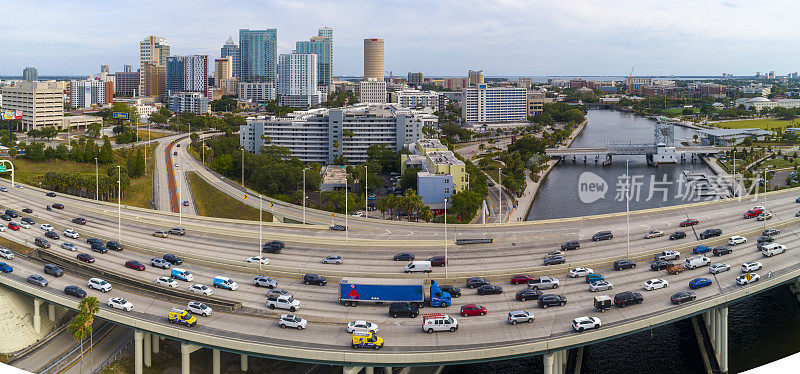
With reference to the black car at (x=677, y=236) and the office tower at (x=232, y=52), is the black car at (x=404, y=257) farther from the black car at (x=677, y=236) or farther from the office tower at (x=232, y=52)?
the office tower at (x=232, y=52)

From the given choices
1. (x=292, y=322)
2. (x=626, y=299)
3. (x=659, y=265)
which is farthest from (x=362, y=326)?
(x=659, y=265)

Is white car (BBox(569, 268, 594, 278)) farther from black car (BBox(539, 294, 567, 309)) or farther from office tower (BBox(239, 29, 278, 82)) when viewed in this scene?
office tower (BBox(239, 29, 278, 82))

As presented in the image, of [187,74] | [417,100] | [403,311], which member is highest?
[187,74]

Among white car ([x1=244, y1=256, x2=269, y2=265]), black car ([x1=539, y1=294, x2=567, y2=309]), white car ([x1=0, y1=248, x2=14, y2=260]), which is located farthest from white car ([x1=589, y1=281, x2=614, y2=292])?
white car ([x1=0, y1=248, x2=14, y2=260])

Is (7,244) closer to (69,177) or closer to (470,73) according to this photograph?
(69,177)

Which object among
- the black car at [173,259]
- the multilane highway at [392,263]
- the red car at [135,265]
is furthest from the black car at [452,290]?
the red car at [135,265]

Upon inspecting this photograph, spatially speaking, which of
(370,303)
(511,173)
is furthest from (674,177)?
(370,303)

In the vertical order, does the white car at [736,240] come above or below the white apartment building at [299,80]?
below

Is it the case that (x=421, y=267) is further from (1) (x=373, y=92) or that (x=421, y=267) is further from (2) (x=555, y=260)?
(1) (x=373, y=92)
